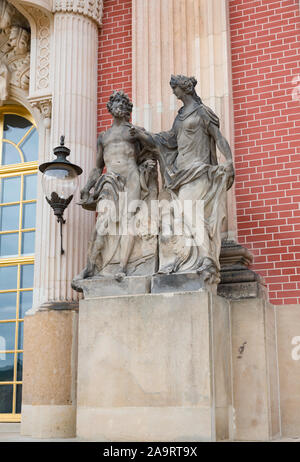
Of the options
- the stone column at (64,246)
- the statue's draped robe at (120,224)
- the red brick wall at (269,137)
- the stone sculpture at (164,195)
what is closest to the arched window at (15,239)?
the stone column at (64,246)

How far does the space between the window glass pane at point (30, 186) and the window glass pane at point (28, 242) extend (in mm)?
581

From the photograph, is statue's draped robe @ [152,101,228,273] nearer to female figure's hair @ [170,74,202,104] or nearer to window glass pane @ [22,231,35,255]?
female figure's hair @ [170,74,202,104]

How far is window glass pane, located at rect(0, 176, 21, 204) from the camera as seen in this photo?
11.0 metres

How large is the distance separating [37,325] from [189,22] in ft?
15.0

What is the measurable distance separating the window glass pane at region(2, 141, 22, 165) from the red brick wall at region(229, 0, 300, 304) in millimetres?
3788

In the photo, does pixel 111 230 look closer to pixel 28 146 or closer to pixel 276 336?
pixel 276 336

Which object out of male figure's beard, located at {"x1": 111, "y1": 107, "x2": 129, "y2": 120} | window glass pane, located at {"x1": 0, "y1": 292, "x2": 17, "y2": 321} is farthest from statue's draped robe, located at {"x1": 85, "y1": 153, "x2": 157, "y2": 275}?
window glass pane, located at {"x1": 0, "y1": 292, "x2": 17, "y2": 321}

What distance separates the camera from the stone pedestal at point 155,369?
6.84 metres

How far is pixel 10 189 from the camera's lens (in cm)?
1110

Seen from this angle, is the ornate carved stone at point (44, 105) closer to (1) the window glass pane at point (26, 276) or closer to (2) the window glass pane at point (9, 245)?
(2) the window glass pane at point (9, 245)

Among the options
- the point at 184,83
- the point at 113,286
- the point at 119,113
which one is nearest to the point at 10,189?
the point at 119,113

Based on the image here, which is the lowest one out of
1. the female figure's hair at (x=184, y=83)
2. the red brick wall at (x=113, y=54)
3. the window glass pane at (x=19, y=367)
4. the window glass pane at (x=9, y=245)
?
the window glass pane at (x=19, y=367)

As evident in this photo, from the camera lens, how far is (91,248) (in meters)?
8.12

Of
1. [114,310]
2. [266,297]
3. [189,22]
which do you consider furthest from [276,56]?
[114,310]
